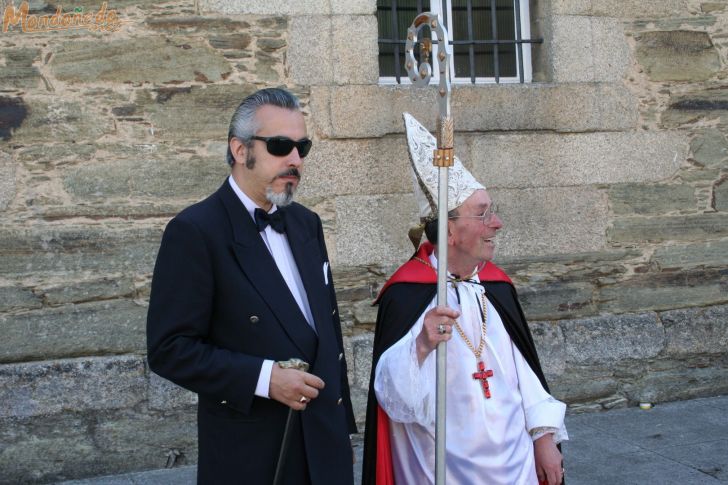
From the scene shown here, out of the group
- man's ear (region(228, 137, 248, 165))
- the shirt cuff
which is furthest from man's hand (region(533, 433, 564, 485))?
man's ear (region(228, 137, 248, 165))

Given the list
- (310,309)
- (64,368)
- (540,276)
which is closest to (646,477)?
(540,276)

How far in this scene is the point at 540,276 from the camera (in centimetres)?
627

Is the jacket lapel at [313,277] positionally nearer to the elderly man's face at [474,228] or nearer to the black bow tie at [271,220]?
the black bow tie at [271,220]

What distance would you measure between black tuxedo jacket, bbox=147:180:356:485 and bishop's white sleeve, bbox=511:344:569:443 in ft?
2.73

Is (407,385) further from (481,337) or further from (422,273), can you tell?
(422,273)

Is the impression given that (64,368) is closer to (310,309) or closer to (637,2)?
(310,309)

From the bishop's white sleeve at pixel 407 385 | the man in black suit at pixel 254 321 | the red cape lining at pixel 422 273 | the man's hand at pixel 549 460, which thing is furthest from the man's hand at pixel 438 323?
the man's hand at pixel 549 460

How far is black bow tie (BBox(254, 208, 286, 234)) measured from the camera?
2908mm

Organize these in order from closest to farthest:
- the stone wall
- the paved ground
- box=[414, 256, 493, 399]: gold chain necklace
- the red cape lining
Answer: box=[414, 256, 493, 399]: gold chain necklace → the red cape lining → the paved ground → the stone wall

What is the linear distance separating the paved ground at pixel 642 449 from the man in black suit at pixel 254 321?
7.80ft

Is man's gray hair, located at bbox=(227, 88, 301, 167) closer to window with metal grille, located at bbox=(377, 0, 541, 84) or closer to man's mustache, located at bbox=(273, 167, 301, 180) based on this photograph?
man's mustache, located at bbox=(273, 167, 301, 180)

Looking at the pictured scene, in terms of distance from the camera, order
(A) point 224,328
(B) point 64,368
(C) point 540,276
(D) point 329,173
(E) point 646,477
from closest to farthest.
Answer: (A) point 224,328
(E) point 646,477
(B) point 64,368
(D) point 329,173
(C) point 540,276

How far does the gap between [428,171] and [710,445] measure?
2.98 meters

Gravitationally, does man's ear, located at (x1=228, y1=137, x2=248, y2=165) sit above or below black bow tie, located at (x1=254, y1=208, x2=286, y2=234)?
above
